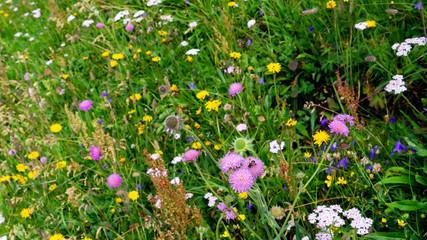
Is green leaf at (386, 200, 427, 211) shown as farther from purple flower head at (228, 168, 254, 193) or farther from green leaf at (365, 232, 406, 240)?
purple flower head at (228, 168, 254, 193)

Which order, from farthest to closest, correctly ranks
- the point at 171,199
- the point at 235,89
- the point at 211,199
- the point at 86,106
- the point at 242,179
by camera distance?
the point at 86,106
the point at 235,89
the point at 211,199
the point at 171,199
the point at 242,179

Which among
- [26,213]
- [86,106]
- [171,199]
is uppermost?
[171,199]

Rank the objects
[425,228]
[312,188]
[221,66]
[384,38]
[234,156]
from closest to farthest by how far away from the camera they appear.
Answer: [234,156] < [425,228] < [312,188] < [384,38] < [221,66]

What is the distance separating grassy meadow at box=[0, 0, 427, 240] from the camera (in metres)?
1.44

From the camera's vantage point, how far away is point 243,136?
184 centimetres

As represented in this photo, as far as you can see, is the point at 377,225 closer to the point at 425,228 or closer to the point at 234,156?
the point at 425,228

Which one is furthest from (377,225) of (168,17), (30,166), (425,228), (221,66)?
(168,17)

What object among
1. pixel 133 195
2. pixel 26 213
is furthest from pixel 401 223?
pixel 26 213

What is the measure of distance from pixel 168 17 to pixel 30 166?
5.22 feet

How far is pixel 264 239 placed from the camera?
5.02 feet

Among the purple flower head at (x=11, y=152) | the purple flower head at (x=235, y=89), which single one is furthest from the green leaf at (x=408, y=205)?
the purple flower head at (x=11, y=152)

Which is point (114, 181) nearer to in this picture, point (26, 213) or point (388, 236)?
point (26, 213)

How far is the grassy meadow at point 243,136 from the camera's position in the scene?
1.44 metres

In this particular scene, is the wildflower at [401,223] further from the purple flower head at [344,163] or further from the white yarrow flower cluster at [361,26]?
the white yarrow flower cluster at [361,26]
